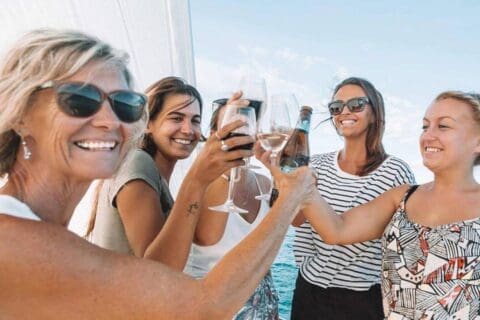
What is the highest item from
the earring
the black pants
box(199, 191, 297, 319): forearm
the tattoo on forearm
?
the earring

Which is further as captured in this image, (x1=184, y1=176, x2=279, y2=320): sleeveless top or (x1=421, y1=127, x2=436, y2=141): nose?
(x1=421, y1=127, x2=436, y2=141): nose

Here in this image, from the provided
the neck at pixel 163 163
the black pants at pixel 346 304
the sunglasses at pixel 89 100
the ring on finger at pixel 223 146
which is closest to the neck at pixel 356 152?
the black pants at pixel 346 304

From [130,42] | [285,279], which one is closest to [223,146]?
[130,42]

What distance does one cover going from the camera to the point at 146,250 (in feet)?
5.21

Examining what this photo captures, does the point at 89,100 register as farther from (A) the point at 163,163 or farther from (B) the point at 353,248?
(B) the point at 353,248

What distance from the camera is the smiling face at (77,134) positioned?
115cm

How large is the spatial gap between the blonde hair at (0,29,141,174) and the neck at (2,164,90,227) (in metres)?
0.10

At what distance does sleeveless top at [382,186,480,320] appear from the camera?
1.83 meters

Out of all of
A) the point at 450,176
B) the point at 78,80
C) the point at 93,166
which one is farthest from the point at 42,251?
the point at 450,176

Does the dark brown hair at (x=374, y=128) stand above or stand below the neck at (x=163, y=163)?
above

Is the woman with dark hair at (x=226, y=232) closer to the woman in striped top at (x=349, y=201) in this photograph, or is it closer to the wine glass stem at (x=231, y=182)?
the wine glass stem at (x=231, y=182)

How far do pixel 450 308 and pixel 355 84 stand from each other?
4.07 ft

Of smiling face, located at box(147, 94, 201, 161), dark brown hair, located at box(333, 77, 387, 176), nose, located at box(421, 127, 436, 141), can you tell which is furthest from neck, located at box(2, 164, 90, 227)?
dark brown hair, located at box(333, 77, 387, 176)

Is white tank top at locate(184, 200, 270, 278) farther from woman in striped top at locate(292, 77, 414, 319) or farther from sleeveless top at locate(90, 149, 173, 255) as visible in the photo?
woman in striped top at locate(292, 77, 414, 319)
